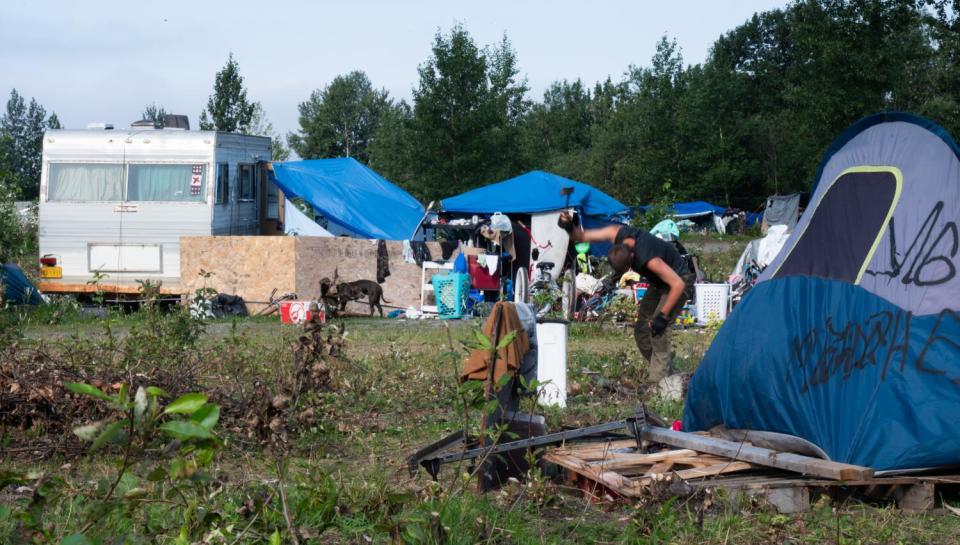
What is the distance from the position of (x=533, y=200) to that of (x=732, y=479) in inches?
586

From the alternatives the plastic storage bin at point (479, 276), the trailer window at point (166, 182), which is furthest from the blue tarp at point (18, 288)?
the plastic storage bin at point (479, 276)

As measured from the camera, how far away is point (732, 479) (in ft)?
18.8

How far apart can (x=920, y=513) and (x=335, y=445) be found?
3.84m

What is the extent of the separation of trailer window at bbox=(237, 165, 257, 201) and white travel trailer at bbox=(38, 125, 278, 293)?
1.32 m

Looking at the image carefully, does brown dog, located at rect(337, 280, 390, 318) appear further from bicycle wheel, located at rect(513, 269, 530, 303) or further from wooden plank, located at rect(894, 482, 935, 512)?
wooden plank, located at rect(894, 482, 935, 512)

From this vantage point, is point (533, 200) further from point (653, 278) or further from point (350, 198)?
point (653, 278)

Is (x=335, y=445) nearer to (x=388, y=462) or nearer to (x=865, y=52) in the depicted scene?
(x=388, y=462)

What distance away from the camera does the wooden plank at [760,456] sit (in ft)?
17.8

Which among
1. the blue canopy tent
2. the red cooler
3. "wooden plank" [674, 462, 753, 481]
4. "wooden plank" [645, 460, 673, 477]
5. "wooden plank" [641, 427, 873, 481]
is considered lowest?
"wooden plank" [645, 460, 673, 477]

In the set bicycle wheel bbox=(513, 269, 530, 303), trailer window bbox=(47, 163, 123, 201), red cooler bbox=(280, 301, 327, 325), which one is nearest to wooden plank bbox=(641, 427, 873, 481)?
red cooler bbox=(280, 301, 327, 325)

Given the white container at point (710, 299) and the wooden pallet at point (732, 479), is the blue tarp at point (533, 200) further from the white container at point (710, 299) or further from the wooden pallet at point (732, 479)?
the wooden pallet at point (732, 479)

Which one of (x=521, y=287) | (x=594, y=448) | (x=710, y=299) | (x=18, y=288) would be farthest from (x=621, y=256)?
(x=18, y=288)

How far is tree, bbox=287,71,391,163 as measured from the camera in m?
84.4

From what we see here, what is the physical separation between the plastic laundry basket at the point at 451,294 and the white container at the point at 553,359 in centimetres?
856
